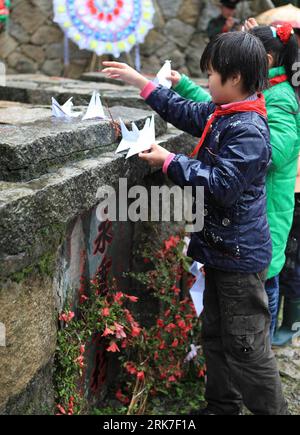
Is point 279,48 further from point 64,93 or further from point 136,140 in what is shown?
point 64,93

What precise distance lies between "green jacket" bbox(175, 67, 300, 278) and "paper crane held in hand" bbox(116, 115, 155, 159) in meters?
0.52

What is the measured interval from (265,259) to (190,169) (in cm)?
52

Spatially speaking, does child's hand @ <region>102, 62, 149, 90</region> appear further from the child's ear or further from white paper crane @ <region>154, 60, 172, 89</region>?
the child's ear

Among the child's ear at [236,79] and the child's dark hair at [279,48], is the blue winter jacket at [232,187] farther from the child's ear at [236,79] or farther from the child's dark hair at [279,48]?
the child's dark hair at [279,48]

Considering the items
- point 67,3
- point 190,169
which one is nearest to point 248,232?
point 190,169

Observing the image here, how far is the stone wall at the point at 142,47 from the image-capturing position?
7.62 m

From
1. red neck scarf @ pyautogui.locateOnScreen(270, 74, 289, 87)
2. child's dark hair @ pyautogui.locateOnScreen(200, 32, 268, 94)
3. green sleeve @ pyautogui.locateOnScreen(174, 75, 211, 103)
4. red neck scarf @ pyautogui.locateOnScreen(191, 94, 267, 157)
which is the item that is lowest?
red neck scarf @ pyautogui.locateOnScreen(191, 94, 267, 157)

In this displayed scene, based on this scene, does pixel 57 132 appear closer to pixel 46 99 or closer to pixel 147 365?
pixel 147 365

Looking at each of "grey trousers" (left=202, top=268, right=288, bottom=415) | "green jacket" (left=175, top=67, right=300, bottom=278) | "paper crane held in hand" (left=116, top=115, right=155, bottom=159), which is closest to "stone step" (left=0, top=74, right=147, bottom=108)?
"green jacket" (left=175, top=67, right=300, bottom=278)

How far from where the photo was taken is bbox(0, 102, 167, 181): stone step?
179cm

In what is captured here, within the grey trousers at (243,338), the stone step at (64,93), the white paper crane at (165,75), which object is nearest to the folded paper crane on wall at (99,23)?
the stone step at (64,93)

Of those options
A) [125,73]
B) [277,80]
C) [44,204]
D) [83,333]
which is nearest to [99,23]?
[125,73]

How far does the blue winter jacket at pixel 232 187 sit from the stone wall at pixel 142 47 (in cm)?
591

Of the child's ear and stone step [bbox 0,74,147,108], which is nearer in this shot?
the child's ear
